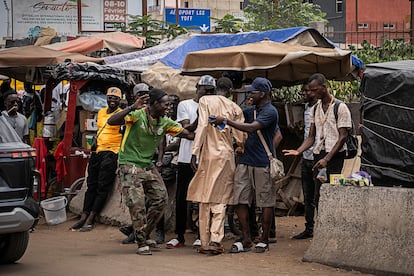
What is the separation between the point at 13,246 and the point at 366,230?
3.54m

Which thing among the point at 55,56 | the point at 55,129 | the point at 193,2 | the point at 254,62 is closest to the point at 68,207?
the point at 55,129

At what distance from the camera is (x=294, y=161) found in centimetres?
1196

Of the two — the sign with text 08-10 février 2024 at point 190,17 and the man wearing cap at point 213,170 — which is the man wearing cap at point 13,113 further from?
the sign with text 08-10 février 2024 at point 190,17

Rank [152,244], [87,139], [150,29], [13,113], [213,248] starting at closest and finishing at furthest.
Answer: [213,248] → [152,244] → [13,113] → [87,139] → [150,29]

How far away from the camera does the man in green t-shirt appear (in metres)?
8.80

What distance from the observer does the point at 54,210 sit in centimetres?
1149

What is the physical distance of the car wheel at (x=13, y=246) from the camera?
8148 mm

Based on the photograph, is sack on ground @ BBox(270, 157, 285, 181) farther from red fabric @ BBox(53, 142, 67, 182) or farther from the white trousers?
red fabric @ BBox(53, 142, 67, 182)

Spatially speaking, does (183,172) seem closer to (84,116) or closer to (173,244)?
(173,244)

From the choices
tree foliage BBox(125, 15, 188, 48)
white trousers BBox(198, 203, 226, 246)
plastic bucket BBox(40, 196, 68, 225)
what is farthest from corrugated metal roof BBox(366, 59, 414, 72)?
tree foliage BBox(125, 15, 188, 48)

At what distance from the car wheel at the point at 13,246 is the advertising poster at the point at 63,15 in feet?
72.8

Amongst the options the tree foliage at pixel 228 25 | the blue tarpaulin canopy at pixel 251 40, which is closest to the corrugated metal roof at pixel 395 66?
the blue tarpaulin canopy at pixel 251 40

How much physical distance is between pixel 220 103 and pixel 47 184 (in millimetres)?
4944

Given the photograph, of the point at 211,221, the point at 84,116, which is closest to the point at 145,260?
the point at 211,221
